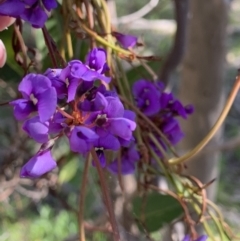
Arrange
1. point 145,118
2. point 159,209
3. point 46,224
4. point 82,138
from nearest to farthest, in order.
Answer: point 82,138 → point 145,118 → point 159,209 → point 46,224

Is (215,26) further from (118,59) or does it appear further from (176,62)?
(118,59)

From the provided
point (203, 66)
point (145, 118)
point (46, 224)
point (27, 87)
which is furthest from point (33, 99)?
point (46, 224)

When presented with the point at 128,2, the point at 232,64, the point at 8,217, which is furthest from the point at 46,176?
the point at 232,64

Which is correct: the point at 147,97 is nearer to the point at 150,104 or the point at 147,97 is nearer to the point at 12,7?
the point at 150,104

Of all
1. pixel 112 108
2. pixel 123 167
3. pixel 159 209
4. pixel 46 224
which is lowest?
pixel 46 224

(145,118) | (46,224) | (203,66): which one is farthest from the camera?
(46,224)

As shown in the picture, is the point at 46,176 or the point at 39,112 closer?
the point at 39,112

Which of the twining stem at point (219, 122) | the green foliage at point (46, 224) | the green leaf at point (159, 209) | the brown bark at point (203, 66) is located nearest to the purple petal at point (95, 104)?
the twining stem at point (219, 122)
